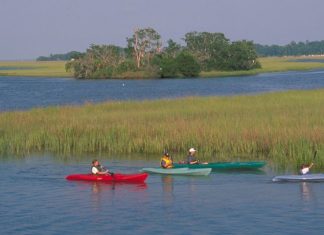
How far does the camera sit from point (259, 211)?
2050cm

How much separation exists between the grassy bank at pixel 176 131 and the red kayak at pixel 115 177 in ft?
14.2

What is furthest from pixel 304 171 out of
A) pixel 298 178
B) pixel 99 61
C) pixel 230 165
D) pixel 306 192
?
pixel 99 61

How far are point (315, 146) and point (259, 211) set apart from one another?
21.7 feet

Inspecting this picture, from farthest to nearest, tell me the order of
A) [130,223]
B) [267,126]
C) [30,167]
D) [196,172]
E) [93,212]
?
[267,126] < [30,167] < [196,172] < [93,212] < [130,223]

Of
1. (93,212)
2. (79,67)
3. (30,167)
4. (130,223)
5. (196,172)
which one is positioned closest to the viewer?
(130,223)

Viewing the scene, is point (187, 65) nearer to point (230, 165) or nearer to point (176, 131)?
point (176, 131)

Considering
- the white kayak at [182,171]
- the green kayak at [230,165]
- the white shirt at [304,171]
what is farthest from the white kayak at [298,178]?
the white kayak at [182,171]

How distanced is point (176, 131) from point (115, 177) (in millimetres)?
5991

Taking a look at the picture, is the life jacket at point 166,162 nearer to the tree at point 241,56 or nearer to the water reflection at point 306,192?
the water reflection at point 306,192

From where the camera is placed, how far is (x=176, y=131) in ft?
99.6

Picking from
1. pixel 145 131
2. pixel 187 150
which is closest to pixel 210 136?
pixel 187 150

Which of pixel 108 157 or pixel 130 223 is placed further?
pixel 108 157

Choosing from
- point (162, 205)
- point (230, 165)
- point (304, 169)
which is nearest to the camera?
point (162, 205)

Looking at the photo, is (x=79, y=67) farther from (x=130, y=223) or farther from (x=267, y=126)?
(x=130, y=223)
